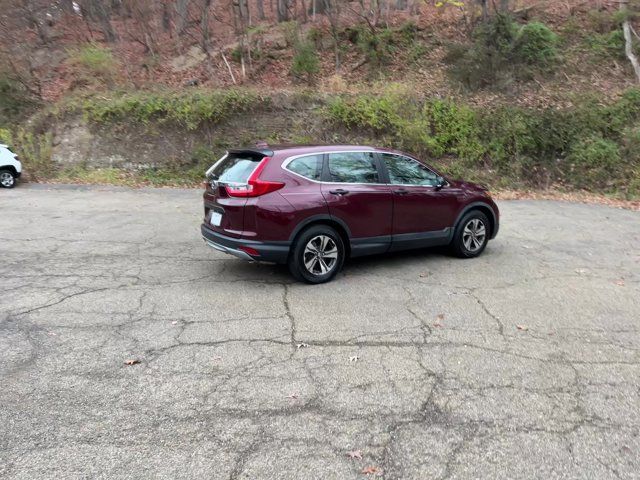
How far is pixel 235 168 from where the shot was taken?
655 cm

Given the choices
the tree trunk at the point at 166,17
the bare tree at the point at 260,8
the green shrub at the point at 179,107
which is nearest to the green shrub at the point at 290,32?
the bare tree at the point at 260,8

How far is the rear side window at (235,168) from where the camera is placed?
634 cm

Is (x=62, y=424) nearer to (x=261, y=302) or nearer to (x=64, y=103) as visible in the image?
(x=261, y=302)

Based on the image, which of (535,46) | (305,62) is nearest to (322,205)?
(305,62)

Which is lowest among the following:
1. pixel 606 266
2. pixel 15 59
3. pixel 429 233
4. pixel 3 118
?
pixel 606 266

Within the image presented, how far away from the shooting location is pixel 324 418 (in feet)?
12.0

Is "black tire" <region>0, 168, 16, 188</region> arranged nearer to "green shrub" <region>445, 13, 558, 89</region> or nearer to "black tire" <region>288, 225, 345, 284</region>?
"black tire" <region>288, 225, 345, 284</region>

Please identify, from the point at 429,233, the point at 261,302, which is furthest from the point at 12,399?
the point at 429,233

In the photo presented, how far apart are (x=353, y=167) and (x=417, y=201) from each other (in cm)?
104

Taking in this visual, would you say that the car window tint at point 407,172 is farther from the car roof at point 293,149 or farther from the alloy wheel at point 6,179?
the alloy wheel at point 6,179

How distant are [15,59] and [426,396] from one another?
976 inches

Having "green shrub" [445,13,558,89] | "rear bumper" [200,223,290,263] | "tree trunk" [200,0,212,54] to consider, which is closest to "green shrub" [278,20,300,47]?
"tree trunk" [200,0,212,54]

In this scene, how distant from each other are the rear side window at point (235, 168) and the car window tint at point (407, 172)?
1.87 m

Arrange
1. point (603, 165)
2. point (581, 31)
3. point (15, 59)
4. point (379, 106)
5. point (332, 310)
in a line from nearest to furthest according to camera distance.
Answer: point (332, 310)
point (603, 165)
point (379, 106)
point (581, 31)
point (15, 59)
